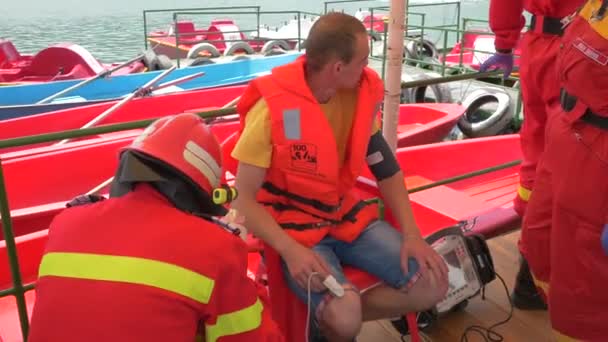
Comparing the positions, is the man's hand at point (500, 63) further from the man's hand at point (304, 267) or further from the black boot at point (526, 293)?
the man's hand at point (304, 267)

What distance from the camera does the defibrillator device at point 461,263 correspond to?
227cm

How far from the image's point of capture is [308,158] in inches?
74.7

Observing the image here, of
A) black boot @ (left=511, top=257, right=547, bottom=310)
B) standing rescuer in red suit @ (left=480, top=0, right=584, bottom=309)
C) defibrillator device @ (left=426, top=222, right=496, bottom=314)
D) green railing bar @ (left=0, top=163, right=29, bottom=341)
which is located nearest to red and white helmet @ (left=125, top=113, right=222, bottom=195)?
green railing bar @ (left=0, top=163, right=29, bottom=341)

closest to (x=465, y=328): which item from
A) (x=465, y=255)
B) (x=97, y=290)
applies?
(x=465, y=255)

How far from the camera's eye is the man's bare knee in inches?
71.5

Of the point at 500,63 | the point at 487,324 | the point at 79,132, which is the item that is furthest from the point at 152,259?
the point at 500,63

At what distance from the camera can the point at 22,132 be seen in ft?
18.3

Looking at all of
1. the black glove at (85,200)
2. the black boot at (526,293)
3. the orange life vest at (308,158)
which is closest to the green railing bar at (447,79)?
the orange life vest at (308,158)

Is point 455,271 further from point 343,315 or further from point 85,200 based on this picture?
point 85,200

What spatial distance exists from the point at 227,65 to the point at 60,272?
25.8 feet

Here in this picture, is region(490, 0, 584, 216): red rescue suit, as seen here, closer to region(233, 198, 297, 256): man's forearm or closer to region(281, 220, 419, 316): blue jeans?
region(281, 220, 419, 316): blue jeans

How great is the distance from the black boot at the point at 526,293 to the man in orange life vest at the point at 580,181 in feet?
1.58

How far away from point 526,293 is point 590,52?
3.74 feet

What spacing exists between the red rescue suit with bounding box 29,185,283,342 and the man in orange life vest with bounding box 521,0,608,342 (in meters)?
1.04
